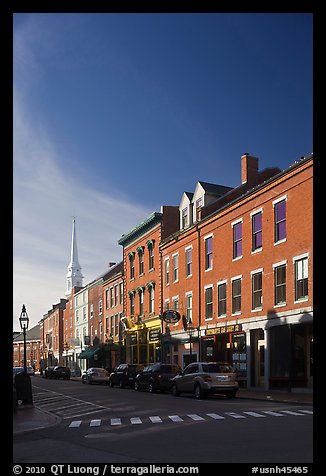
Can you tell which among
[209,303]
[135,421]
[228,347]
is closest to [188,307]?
[209,303]

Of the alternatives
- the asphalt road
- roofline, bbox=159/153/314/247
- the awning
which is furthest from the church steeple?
the asphalt road

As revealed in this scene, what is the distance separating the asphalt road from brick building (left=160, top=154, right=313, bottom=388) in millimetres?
8854

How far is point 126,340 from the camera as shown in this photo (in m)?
59.0

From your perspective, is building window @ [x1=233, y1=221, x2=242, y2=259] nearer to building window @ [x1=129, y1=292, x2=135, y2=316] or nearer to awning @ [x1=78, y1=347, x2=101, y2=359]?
building window @ [x1=129, y1=292, x2=135, y2=316]

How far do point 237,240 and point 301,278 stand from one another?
748 cm

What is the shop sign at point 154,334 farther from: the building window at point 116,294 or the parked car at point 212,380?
the parked car at point 212,380

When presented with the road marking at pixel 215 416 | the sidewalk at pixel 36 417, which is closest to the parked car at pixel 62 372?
the sidewalk at pixel 36 417

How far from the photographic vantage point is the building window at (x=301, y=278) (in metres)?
29.0

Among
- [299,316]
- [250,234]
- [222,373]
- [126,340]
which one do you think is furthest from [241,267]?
[126,340]

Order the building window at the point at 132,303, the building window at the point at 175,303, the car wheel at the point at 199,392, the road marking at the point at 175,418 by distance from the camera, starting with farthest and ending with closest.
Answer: the building window at the point at 132,303 → the building window at the point at 175,303 → the car wheel at the point at 199,392 → the road marking at the point at 175,418

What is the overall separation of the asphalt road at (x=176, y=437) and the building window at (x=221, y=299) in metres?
16.3

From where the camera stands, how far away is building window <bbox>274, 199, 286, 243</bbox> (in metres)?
31.4
